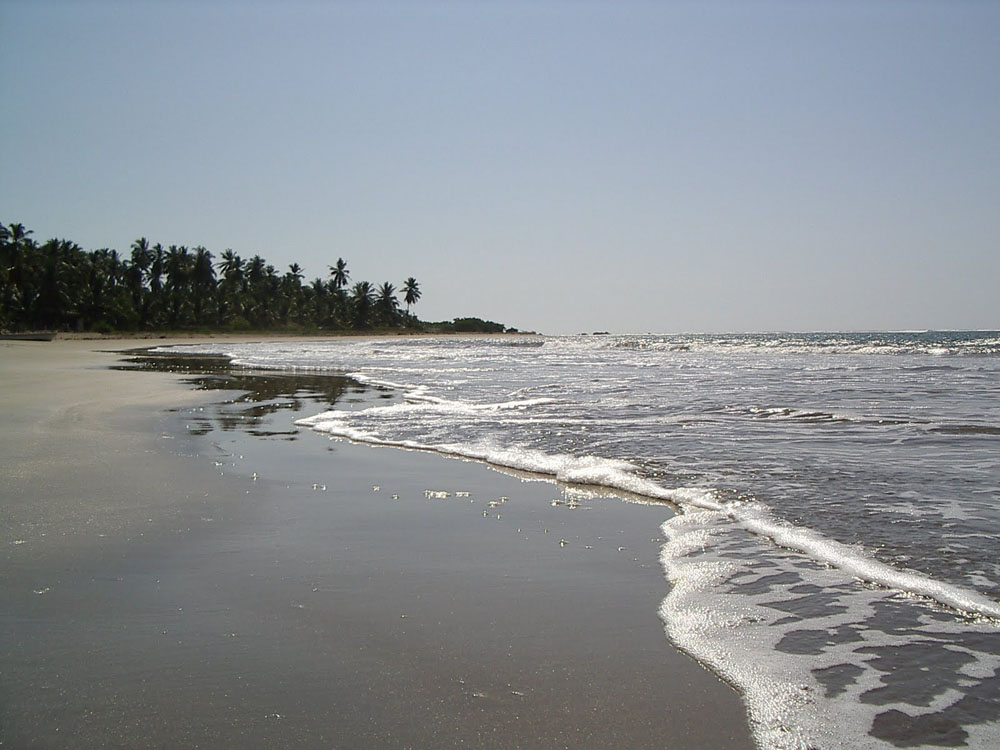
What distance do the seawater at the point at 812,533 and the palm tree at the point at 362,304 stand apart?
10768cm

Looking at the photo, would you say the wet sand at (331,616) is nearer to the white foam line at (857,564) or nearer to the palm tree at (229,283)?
the white foam line at (857,564)

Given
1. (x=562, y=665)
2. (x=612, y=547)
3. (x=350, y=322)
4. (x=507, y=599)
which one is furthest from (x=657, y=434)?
(x=350, y=322)

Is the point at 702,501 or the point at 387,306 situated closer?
the point at 702,501

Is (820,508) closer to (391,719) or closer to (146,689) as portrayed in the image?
(391,719)

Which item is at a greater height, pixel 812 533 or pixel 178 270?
pixel 178 270

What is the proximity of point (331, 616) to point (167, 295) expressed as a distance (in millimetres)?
88601

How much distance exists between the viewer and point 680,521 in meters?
5.07

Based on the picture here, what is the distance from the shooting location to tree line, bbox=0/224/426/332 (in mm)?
66000

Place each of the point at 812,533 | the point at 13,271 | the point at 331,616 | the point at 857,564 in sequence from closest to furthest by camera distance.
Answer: the point at 331,616 → the point at 857,564 → the point at 812,533 → the point at 13,271

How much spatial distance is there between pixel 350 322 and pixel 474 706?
381 feet

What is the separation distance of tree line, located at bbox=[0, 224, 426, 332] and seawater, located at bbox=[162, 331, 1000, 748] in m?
63.9

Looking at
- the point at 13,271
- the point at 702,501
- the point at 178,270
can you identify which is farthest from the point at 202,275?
the point at 702,501

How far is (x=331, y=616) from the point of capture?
3.25m

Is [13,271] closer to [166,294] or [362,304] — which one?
[166,294]
